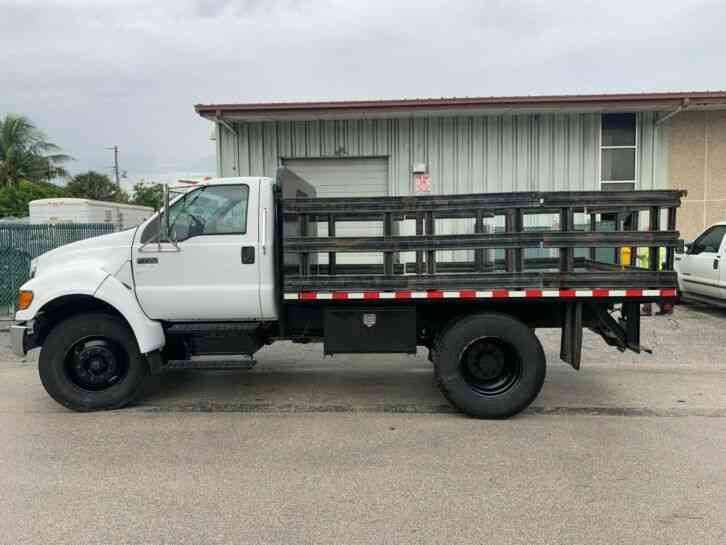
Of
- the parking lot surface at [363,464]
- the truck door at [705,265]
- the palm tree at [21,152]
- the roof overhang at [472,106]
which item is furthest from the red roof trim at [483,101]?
the palm tree at [21,152]

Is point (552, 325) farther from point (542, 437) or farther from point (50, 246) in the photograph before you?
point (50, 246)

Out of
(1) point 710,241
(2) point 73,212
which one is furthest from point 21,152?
(1) point 710,241

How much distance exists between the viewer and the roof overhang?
12352 millimetres

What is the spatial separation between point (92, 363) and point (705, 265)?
396 inches

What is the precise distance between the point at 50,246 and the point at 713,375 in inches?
430

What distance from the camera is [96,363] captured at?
19.6ft

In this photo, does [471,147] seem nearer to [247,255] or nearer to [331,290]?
[331,290]

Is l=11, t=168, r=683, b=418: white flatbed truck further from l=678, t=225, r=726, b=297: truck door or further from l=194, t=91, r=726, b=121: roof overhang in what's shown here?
l=194, t=91, r=726, b=121: roof overhang

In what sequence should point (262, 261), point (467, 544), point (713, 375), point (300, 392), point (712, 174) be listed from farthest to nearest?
point (712, 174)
point (713, 375)
point (300, 392)
point (262, 261)
point (467, 544)

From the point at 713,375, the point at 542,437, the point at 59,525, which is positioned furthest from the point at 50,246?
the point at 713,375

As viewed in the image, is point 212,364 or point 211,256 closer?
point 211,256

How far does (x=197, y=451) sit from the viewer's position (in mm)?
4902

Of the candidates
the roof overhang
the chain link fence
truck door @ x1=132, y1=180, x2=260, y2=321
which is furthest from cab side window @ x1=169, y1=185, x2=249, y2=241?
the roof overhang

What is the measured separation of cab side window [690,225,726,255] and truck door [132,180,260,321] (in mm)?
8672
